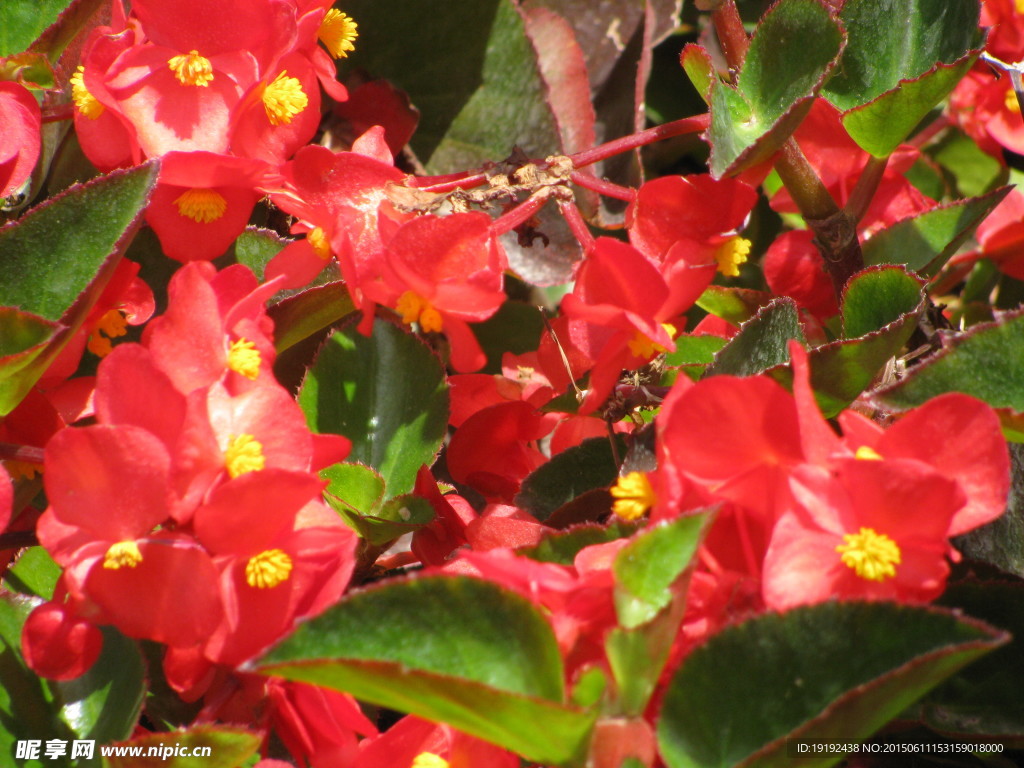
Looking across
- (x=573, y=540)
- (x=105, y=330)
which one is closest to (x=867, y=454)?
(x=573, y=540)

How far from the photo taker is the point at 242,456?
50 centimetres

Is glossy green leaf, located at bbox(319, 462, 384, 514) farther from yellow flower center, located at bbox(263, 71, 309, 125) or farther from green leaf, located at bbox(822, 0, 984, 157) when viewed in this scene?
green leaf, located at bbox(822, 0, 984, 157)

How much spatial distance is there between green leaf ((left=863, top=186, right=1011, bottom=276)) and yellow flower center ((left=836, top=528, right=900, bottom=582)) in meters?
0.31

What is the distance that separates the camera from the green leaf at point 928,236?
2.22 ft

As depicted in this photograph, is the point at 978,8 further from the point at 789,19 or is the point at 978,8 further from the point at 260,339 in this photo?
the point at 260,339

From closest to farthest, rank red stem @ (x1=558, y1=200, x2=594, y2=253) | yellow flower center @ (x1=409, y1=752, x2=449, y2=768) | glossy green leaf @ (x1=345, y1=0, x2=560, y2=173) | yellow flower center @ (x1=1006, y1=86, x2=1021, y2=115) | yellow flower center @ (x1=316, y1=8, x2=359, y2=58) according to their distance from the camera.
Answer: yellow flower center @ (x1=409, y1=752, x2=449, y2=768) < red stem @ (x1=558, y1=200, x2=594, y2=253) < yellow flower center @ (x1=316, y1=8, x2=359, y2=58) < yellow flower center @ (x1=1006, y1=86, x2=1021, y2=115) < glossy green leaf @ (x1=345, y1=0, x2=560, y2=173)

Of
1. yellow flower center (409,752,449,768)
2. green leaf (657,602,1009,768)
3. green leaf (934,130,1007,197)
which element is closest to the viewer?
green leaf (657,602,1009,768)

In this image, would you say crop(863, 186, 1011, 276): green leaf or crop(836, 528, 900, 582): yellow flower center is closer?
crop(836, 528, 900, 582): yellow flower center

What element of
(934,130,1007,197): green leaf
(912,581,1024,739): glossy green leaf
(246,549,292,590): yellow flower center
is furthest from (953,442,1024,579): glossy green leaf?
(934,130,1007,197): green leaf

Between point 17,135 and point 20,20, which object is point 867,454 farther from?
point 20,20

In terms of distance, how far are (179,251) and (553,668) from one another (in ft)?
1.29

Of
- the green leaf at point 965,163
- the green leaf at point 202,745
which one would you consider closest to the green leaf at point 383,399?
the green leaf at point 202,745

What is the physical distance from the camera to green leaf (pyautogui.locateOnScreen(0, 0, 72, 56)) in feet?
2.47

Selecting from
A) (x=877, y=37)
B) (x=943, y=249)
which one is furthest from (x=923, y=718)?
(x=877, y=37)
